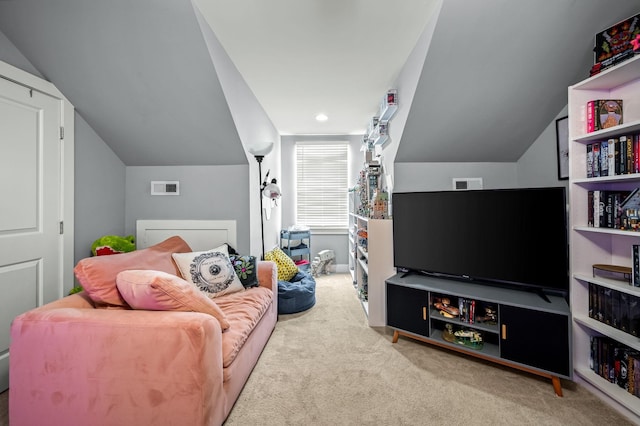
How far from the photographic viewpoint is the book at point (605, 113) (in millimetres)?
1748

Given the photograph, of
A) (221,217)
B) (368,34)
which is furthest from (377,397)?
(368,34)

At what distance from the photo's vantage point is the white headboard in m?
2.97

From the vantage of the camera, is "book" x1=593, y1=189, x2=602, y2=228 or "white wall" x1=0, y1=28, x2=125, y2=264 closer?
"book" x1=593, y1=189, x2=602, y2=228

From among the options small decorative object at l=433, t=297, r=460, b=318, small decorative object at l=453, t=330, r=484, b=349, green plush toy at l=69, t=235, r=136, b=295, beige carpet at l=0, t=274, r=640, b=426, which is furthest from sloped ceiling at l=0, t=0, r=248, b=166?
small decorative object at l=453, t=330, r=484, b=349

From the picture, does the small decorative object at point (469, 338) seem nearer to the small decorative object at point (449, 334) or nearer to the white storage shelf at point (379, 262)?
the small decorative object at point (449, 334)

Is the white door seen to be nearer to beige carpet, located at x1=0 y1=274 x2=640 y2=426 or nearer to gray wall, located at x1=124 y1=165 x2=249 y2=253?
beige carpet, located at x1=0 y1=274 x2=640 y2=426

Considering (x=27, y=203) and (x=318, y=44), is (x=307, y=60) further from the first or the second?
(x=27, y=203)

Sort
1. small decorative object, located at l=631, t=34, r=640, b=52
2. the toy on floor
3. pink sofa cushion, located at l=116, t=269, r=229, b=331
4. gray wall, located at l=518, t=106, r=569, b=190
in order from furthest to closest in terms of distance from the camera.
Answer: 1. the toy on floor
2. gray wall, located at l=518, t=106, r=569, b=190
3. small decorative object, located at l=631, t=34, r=640, b=52
4. pink sofa cushion, located at l=116, t=269, r=229, b=331

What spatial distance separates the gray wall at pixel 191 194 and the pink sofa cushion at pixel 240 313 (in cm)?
87

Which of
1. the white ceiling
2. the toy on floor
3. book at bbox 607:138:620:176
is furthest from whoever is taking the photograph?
the toy on floor

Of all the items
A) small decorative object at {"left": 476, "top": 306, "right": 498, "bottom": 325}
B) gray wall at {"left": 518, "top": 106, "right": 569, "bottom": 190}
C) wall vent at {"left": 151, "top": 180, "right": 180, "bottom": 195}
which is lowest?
small decorative object at {"left": 476, "top": 306, "right": 498, "bottom": 325}

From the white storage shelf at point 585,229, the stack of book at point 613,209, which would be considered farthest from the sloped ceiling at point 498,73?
the stack of book at point 613,209

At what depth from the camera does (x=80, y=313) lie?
4.47 feet

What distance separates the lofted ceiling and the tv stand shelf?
1384 mm
